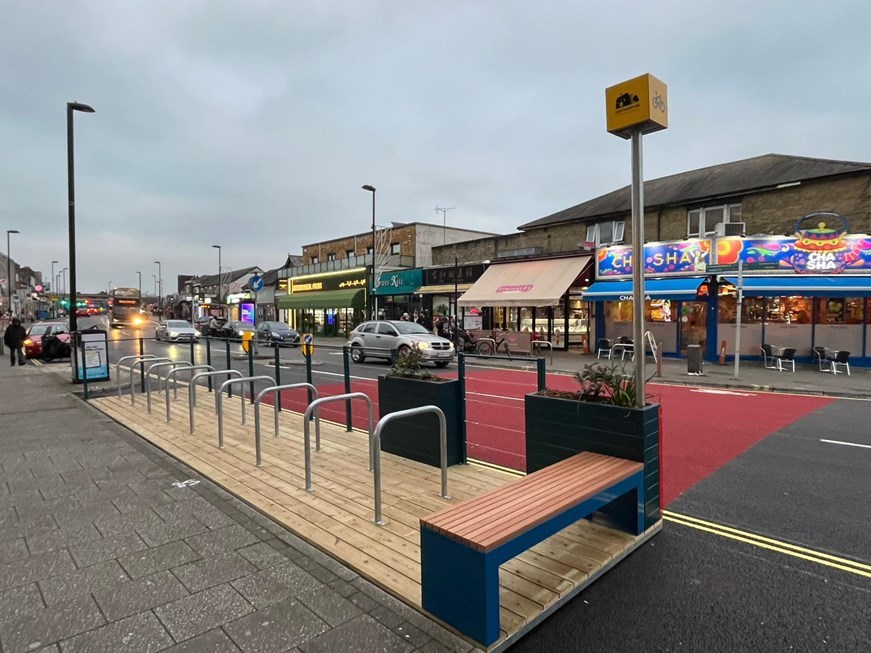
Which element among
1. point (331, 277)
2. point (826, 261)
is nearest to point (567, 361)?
point (826, 261)

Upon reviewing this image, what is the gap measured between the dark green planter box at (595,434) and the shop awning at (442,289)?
22.4m

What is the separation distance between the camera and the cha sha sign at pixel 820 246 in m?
15.7

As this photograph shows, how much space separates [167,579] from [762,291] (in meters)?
18.0

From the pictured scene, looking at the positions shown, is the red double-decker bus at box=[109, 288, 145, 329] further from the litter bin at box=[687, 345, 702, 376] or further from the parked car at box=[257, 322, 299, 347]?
the litter bin at box=[687, 345, 702, 376]

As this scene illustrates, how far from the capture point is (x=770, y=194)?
17.8m

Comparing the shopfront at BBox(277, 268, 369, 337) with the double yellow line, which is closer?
the double yellow line

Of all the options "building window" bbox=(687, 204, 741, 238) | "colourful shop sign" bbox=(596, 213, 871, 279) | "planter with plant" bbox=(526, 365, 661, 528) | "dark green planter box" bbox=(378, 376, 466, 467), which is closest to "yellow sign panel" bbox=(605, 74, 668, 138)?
"planter with plant" bbox=(526, 365, 661, 528)

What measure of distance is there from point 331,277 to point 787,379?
29.6 meters

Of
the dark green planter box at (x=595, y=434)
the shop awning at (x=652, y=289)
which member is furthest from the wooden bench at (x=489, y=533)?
the shop awning at (x=652, y=289)

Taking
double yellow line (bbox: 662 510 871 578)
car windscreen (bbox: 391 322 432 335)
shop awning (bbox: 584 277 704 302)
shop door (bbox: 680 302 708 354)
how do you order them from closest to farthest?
double yellow line (bbox: 662 510 871 578) → shop awning (bbox: 584 277 704 302) → car windscreen (bbox: 391 322 432 335) → shop door (bbox: 680 302 708 354)

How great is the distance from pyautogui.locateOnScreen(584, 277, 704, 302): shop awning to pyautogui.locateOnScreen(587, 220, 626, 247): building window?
101 inches

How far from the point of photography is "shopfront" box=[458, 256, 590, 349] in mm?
20406

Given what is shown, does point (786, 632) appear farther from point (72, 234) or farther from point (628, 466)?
point (72, 234)

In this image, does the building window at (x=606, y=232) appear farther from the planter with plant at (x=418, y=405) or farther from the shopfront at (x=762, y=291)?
the planter with plant at (x=418, y=405)
